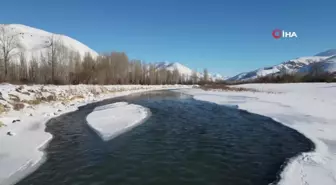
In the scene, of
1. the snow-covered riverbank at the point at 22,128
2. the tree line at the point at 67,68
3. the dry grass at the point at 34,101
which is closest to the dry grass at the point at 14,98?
the snow-covered riverbank at the point at 22,128

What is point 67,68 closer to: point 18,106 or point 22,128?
point 18,106

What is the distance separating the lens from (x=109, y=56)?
8806 centimetres

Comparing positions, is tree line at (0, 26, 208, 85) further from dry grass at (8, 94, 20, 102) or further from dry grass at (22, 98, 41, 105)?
dry grass at (8, 94, 20, 102)

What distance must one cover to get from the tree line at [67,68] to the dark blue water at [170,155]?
113ft

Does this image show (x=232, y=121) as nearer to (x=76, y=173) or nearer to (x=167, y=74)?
(x=76, y=173)

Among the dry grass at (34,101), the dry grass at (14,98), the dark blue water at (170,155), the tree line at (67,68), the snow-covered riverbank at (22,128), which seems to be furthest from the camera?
the tree line at (67,68)

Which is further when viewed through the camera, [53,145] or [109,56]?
[109,56]

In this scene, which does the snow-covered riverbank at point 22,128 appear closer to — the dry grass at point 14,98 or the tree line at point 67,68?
the dry grass at point 14,98

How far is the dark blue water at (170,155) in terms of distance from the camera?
24.2 feet

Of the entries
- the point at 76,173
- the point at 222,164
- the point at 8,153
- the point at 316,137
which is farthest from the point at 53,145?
the point at 316,137

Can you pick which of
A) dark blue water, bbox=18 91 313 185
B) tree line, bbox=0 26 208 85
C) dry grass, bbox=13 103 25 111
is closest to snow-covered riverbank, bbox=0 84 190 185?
dry grass, bbox=13 103 25 111

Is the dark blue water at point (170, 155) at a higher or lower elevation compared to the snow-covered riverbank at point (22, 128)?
lower

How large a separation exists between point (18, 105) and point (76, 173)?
14127 millimetres

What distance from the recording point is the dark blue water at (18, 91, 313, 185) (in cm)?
→ 736
